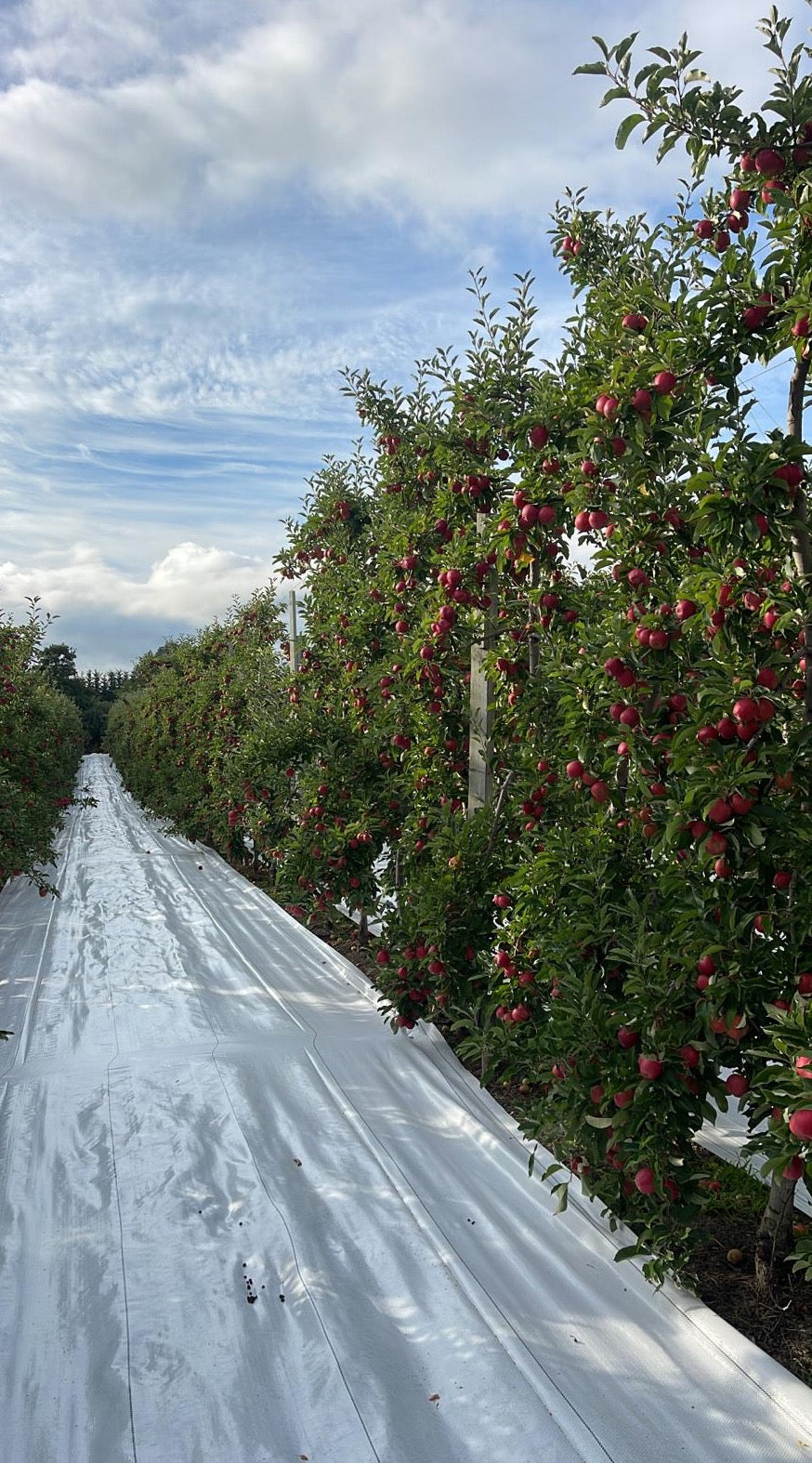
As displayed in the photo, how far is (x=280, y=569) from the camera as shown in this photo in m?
6.98

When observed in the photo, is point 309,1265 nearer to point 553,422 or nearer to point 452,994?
point 452,994

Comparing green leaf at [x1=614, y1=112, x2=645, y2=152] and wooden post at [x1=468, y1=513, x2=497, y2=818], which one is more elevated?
→ green leaf at [x1=614, y1=112, x2=645, y2=152]

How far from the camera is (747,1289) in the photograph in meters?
2.46

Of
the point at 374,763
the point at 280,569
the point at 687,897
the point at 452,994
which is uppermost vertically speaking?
the point at 280,569

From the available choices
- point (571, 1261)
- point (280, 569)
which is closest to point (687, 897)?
point (571, 1261)

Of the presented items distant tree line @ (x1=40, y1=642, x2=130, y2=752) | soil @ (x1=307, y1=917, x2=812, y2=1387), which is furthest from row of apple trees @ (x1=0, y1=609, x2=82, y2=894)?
distant tree line @ (x1=40, y1=642, x2=130, y2=752)

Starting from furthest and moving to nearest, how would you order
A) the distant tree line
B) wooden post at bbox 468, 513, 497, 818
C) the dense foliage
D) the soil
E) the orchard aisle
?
1. the distant tree line
2. the dense foliage
3. wooden post at bbox 468, 513, 497, 818
4. the soil
5. the orchard aisle

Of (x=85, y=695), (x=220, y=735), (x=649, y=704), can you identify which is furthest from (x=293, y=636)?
(x=85, y=695)

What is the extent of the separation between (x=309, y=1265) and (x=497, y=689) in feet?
7.72

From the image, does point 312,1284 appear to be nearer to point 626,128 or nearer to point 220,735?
point 626,128

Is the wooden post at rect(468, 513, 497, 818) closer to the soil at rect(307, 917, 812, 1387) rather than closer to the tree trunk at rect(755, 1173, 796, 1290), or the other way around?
the soil at rect(307, 917, 812, 1387)

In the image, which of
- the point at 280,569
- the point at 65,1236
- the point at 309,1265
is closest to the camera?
the point at 309,1265

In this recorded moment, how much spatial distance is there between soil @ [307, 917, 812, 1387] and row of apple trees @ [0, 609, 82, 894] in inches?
183

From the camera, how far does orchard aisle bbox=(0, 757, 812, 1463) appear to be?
199cm
